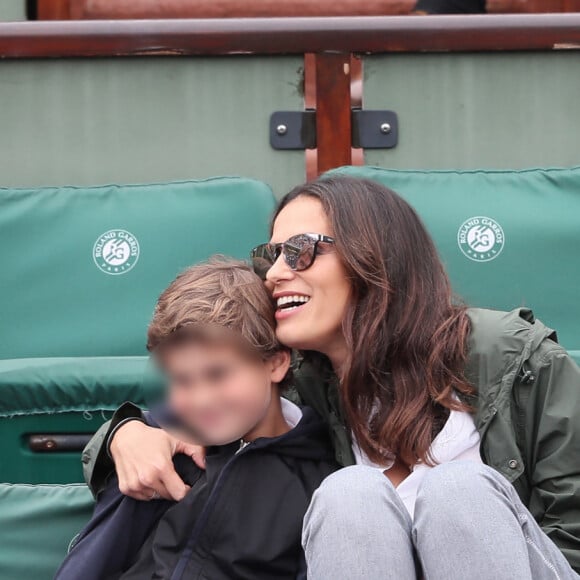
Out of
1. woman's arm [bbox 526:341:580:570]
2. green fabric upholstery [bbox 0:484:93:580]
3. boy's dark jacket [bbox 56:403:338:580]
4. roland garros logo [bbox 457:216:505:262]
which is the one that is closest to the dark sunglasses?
boy's dark jacket [bbox 56:403:338:580]

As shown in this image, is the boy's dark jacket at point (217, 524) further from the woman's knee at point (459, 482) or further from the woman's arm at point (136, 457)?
the woman's knee at point (459, 482)

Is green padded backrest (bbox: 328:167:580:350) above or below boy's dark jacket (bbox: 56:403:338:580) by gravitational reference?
above

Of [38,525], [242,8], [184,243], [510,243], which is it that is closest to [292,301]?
[38,525]

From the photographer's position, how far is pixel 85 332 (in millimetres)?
2113

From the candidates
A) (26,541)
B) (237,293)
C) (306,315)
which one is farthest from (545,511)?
(26,541)

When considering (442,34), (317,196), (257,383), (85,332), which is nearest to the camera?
(257,383)

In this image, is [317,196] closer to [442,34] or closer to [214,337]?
[214,337]

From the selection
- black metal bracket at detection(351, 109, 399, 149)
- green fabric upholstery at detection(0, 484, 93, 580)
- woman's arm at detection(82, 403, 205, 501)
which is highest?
black metal bracket at detection(351, 109, 399, 149)

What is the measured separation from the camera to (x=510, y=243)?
2162 millimetres

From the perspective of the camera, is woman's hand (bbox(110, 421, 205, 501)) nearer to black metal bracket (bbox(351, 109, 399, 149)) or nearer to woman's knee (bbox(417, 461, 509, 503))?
woman's knee (bbox(417, 461, 509, 503))

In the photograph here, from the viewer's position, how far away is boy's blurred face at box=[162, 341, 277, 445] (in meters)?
1.45

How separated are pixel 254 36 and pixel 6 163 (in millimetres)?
749

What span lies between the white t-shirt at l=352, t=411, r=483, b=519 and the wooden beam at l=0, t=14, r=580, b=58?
1264 mm

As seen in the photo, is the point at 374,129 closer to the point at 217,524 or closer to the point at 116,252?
the point at 116,252
